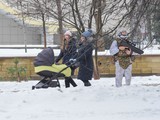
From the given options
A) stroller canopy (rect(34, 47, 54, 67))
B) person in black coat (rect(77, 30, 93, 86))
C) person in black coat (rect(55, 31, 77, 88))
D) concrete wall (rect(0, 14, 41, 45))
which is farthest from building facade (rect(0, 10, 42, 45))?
stroller canopy (rect(34, 47, 54, 67))

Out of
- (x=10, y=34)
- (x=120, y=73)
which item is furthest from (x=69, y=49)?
(x=10, y=34)

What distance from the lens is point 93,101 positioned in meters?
8.11

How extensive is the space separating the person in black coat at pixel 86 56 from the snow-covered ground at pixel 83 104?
1.81 metres

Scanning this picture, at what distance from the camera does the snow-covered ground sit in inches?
287

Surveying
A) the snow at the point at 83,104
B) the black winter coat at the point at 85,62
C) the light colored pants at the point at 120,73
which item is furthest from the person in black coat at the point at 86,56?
the snow at the point at 83,104

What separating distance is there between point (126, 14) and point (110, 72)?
655 cm

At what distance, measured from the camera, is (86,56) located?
10727 millimetres

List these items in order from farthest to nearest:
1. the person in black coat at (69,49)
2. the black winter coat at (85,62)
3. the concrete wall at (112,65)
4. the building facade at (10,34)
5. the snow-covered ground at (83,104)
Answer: the building facade at (10,34) < the concrete wall at (112,65) < the person in black coat at (69,49) < the black winter coat at (85,62) < the snow-covered ground at (83,104)

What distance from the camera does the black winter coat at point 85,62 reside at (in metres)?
10.6

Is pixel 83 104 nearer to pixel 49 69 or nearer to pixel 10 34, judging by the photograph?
pixel 49 69

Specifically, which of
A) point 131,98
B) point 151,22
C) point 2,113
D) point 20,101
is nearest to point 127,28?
point 151,22

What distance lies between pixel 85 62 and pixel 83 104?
2.94 meters

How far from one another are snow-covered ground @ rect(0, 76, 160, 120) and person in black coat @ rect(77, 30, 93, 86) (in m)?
1.81

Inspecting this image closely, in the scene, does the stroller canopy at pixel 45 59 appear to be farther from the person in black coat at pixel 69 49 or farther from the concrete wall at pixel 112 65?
→ the concrete wall at pixel 112 65
